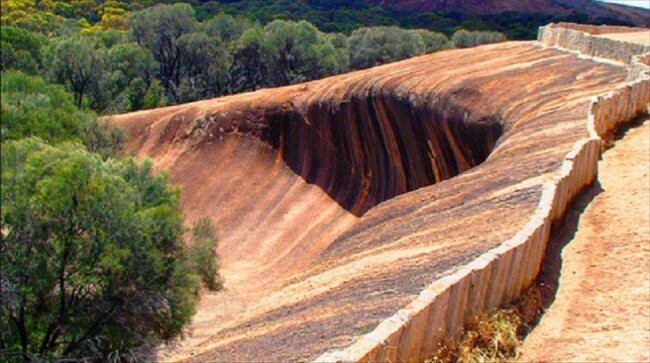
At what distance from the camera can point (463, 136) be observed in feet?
77.4

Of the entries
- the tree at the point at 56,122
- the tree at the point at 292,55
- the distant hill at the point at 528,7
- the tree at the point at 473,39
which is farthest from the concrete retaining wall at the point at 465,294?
the distant hill at the point at 528,7

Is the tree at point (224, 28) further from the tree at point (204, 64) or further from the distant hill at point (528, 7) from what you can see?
the distant hill at point (528, 7)

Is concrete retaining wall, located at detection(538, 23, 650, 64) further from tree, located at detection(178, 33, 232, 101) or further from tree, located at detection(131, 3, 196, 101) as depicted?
tree, located at detection(131, 3, 196, 101)

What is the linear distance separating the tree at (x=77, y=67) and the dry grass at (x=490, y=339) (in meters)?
27.6

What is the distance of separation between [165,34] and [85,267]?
1638 inches

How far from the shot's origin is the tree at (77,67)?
33469 mm

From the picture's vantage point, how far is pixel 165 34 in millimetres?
51938

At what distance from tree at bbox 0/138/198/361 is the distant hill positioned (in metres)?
91.8

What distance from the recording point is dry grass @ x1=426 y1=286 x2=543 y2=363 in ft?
23.7

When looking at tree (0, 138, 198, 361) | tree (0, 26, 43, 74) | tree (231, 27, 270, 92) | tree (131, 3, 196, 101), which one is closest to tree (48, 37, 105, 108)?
tree (0, 26, 43, 74)

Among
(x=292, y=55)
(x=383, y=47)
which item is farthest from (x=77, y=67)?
(x=383, y=47)

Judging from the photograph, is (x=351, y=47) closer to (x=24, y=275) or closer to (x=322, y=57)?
(x=322, y=57)

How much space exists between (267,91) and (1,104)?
31.9 metres

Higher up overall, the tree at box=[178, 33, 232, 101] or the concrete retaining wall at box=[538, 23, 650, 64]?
the concrete retaining wall at box=[538, 23, 650, 64]
